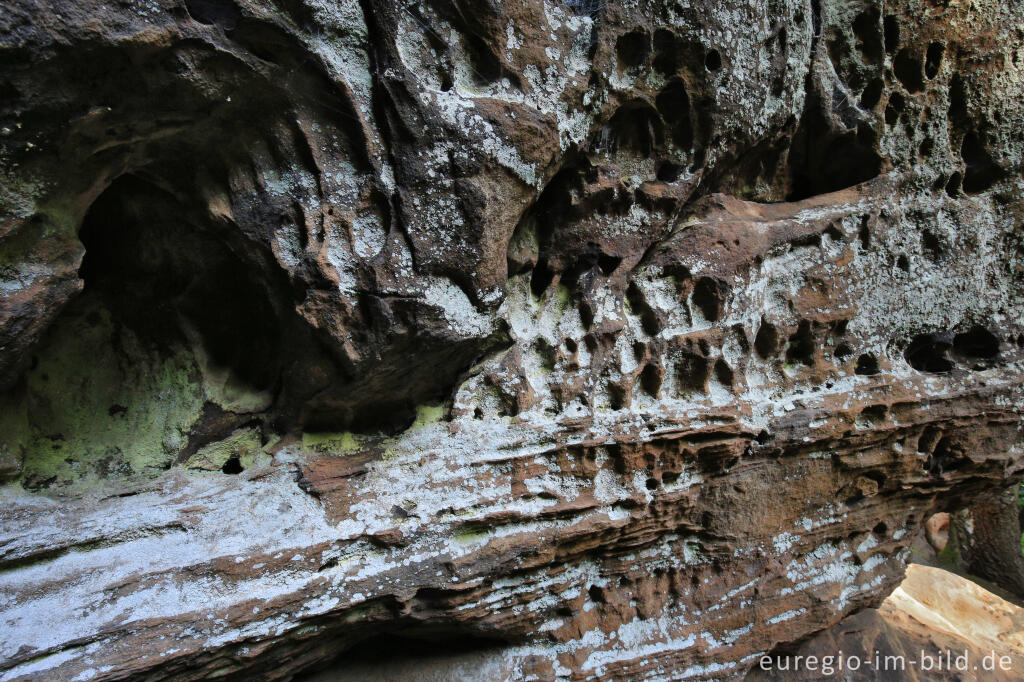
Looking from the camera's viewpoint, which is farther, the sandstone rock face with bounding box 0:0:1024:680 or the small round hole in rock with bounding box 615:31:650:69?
the small round hole in rock with bounding box 615:31:650:69

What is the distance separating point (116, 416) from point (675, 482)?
178 cm

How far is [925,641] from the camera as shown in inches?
117

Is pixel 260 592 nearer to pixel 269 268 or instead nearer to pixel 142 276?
pixel 269 268

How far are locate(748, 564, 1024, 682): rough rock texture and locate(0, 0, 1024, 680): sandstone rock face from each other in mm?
320

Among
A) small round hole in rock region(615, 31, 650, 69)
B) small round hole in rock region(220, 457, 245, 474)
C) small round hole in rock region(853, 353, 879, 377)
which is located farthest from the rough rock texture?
small round hole in rock region(615, 31, 650, 69)

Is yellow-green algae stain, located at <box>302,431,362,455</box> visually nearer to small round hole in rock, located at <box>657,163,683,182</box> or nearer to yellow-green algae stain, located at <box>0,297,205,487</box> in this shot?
yellow-green algae stain, located at <box>0,297,205,487</box>

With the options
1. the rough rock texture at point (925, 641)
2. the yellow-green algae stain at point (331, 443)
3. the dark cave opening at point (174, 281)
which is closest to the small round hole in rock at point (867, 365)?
the rough rock texture at point (925, 641)

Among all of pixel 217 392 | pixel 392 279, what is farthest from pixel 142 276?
pixel 392 279

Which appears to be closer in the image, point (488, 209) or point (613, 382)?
point (488, 209)

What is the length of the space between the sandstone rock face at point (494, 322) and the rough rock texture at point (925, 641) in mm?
320

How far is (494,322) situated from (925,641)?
2861 mm

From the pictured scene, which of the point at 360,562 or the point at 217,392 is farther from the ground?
the point at 217,392

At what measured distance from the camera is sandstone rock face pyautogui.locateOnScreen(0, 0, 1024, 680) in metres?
1.40

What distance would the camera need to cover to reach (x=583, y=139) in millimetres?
1791
